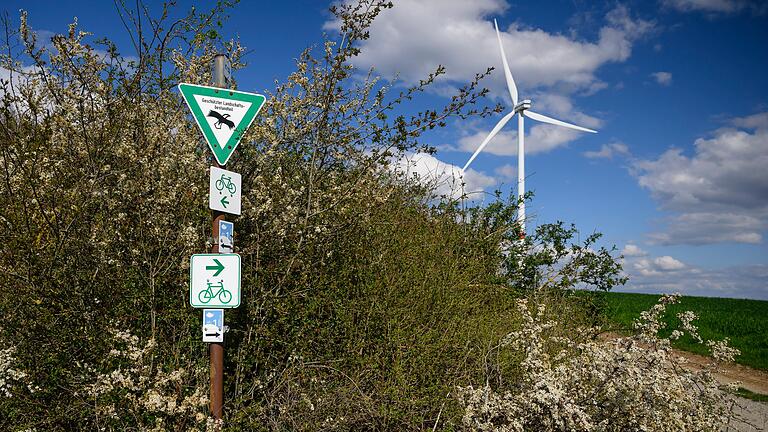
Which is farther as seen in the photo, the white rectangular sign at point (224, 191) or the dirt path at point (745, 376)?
the dirt path at point (745, 376)

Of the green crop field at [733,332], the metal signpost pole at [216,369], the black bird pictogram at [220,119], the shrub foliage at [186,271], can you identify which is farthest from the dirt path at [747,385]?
the black bird pictogram at [220,119]

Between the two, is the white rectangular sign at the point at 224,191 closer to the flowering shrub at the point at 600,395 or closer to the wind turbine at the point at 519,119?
the flowering shrub at the point at 600,395

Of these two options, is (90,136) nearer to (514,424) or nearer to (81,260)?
(81,260)

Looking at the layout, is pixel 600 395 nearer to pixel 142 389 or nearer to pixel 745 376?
pixel 142 389

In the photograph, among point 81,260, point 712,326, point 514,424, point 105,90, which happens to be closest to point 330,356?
point 514,424

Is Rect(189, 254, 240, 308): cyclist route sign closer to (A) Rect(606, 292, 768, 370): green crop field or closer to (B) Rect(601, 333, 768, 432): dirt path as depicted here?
(B) Rect(601, 333, 768, 432): dirt path

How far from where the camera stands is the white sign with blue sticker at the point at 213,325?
442 centimetres

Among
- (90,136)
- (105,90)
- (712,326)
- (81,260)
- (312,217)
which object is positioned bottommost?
(712,326)

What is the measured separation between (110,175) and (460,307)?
3707 mm

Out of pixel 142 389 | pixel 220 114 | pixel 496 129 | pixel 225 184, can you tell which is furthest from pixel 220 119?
pixel 496 129

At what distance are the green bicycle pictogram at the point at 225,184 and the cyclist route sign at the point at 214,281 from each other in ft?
1.74

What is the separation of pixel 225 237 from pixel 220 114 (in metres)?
1.01

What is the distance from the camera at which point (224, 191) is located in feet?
15.1

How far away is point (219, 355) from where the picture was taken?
14.8 ft
